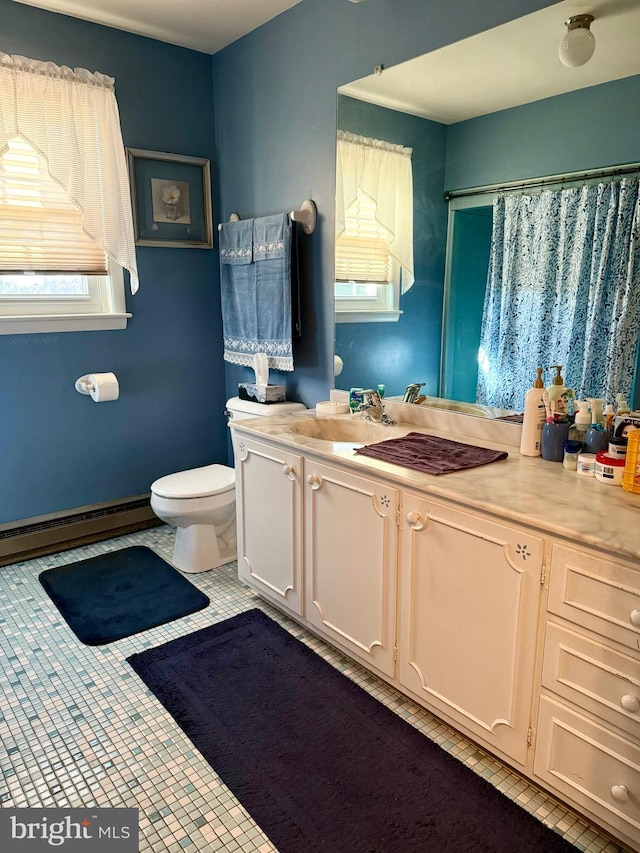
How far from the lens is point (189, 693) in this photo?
6.77ft

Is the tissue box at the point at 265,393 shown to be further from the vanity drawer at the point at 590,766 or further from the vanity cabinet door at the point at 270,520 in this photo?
the vanity drawer at the point at 590,766

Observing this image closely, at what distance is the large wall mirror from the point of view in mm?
1755

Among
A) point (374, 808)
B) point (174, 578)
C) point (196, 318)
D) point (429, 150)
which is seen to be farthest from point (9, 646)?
point (429, 150)

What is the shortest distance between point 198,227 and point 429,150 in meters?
1.56

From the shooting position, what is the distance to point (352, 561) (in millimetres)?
2057

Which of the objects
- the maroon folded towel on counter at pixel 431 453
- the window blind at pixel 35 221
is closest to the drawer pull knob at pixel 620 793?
the maroon folded towel on counter at pixel 431 453

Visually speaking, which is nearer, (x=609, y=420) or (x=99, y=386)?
(x=609, y=420)

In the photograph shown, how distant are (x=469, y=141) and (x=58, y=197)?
6.28 ft

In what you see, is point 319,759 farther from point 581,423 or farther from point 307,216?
point 307,216

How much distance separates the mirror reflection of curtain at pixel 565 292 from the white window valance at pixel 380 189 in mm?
420

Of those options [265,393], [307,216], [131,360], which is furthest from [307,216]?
[131,360]

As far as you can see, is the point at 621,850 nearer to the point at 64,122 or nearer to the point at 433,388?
the point at 433,388

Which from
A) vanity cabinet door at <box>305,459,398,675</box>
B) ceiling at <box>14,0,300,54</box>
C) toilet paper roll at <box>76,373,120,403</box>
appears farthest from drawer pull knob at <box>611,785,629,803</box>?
ceiling at <box>14,0,300,54</box>

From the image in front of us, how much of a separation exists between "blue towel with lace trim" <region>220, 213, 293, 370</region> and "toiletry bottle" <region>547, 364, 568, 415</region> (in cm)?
133
